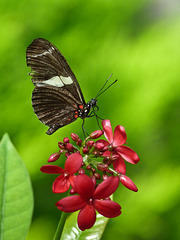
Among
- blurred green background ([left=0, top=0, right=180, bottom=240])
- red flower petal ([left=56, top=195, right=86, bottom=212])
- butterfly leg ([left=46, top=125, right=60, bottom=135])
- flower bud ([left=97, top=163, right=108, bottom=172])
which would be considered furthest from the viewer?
blurred green background ([left=0, top=0, right=180, bottom=240])

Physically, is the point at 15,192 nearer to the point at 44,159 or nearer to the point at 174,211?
the point at 44,159

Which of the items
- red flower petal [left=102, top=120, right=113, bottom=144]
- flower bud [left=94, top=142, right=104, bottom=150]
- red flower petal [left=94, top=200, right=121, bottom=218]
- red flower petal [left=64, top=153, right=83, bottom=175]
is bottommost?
red flower petal [left=94, top=200, right=121, bottom=218]

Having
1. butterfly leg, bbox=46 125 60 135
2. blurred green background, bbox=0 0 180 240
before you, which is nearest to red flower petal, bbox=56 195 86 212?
butterfly leg, bbox=46 125 60 135

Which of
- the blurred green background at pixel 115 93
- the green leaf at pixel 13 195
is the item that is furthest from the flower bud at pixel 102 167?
the blurred green background at pixel 115 93

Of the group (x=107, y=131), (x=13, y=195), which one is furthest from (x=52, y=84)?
(x=13, y=195)

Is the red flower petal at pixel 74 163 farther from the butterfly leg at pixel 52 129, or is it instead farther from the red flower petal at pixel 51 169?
the butterfly leg at pixel 52 129

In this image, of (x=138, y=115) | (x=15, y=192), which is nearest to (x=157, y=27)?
(x=138, y=115)

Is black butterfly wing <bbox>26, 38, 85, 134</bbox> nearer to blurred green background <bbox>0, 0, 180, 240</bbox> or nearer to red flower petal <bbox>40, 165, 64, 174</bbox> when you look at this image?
red flower petal <bbox>40, 165, 64, 174</bbox>
